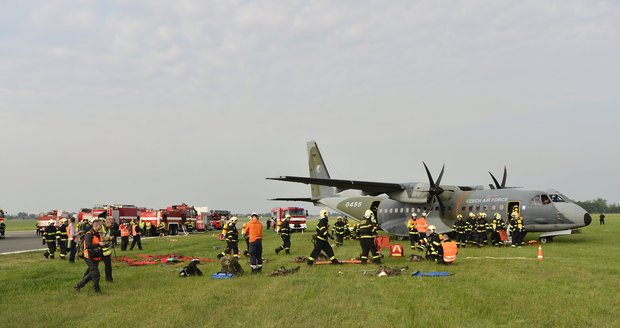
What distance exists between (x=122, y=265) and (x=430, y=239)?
1207 cm

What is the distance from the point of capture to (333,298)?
1091cm

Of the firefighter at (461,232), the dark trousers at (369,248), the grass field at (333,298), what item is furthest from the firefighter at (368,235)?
the firefighter at (461,232)

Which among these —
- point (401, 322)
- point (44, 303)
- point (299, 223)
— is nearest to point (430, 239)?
point (401, 322)

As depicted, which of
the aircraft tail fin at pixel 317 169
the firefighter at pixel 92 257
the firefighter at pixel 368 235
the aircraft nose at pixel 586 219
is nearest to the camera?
the firefighter at pixel 92 257

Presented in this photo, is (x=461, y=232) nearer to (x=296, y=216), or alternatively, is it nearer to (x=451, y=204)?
(x=451, y=204)

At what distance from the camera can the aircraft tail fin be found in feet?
135

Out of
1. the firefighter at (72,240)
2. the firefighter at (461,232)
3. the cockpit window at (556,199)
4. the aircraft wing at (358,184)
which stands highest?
the aircraft wing at (358,184)

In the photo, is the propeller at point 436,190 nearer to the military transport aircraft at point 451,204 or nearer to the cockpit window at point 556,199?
the military transport aircraft at point 451,204

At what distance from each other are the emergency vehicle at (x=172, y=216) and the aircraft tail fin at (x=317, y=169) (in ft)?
52.2

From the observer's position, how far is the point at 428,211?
29.6 meters

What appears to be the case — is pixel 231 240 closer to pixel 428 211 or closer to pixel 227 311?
pixel 227 311

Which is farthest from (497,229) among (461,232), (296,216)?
(296,216)

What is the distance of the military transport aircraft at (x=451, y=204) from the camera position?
2497 centimetres

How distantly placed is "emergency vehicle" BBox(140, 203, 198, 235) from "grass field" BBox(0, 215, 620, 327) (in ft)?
99.4
